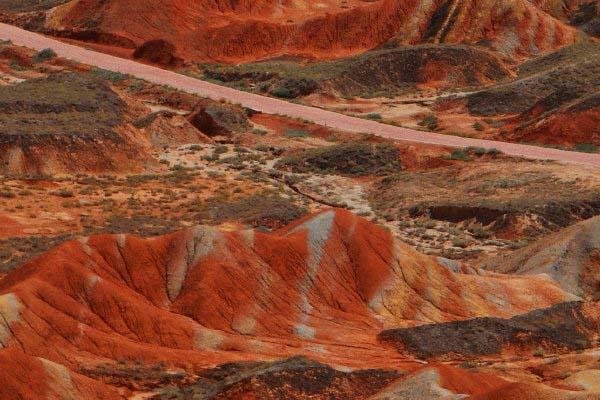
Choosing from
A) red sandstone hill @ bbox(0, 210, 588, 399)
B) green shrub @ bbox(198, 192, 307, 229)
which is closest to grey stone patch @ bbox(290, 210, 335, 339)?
red sandstone hill @ bbox(0, 210, 588, 399)

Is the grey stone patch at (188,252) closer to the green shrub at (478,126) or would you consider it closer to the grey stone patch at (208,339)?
the grey stone patch at (208,339)

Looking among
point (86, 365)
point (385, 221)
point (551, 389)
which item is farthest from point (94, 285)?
point (385, 221)

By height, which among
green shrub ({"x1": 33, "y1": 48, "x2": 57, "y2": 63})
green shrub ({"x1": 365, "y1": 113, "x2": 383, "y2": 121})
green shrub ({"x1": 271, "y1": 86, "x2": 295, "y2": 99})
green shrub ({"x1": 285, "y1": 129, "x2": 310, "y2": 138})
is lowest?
green shrub ({"x1": 365, "y1": 113, "x2": 383, "y2": 121})

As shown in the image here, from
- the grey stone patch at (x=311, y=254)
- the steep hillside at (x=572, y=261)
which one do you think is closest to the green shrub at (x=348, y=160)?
the steep hillside at (x=572, y=261)

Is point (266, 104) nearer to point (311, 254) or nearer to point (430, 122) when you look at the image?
point (430, 122)

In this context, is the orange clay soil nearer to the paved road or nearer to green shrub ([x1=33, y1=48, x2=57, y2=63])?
the paved road

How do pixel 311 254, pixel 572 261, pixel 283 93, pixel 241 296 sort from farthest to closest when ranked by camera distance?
pixel 283 93
pixel 572 261
pixel 311 254
pixel 241 296

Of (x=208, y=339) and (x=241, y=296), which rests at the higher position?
(x=241, y=296)

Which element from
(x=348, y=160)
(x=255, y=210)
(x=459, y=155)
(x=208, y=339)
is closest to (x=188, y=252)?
(x=208, y=339)
